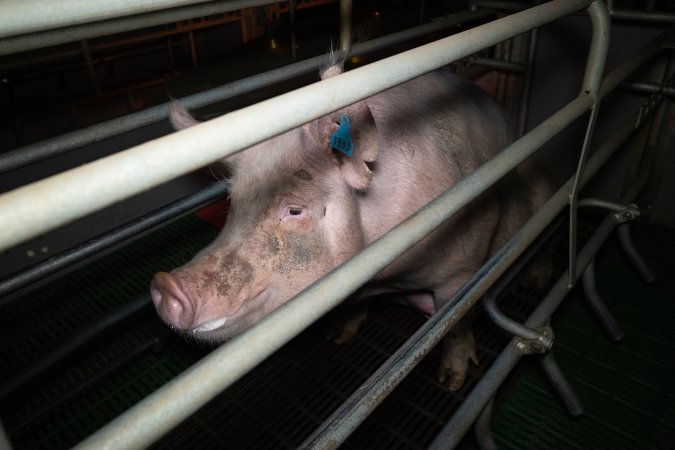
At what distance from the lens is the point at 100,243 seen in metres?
1.95

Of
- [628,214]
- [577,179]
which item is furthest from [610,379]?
[577,179]

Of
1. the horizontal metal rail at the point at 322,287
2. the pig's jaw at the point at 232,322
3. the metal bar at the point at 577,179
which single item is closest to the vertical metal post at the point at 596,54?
the metal bar at the point at 577,179

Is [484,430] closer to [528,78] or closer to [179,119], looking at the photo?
[179,119]

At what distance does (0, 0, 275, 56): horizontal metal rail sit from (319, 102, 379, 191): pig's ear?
60 centimetres

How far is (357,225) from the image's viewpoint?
5.60 feet

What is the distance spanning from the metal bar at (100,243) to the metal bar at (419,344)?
0.98 meters

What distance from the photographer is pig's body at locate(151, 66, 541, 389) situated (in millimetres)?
Answer: 1387

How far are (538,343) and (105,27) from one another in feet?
5.51

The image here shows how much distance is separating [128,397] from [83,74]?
23.3 feet

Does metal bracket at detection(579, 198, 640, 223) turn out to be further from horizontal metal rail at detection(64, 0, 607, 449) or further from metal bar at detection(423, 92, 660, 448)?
horizontal metal rail at detection(64, 0, 607, 449)

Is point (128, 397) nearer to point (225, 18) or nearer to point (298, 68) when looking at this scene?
point (298, 68)

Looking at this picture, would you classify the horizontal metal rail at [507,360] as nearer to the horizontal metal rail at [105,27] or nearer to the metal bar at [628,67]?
the metal bar at [628,67]

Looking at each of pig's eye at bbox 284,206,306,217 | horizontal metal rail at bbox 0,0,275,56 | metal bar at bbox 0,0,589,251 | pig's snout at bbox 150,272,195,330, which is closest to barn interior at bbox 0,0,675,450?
horizontal metal rail at bbox 0,0,275,56

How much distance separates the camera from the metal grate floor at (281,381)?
219cm
